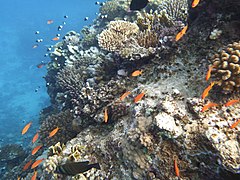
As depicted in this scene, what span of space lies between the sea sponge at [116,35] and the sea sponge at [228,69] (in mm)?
3581

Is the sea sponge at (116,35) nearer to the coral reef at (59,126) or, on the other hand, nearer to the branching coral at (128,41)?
the branching coral at (128,41)

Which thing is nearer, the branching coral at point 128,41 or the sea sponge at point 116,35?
the branching coral at point 128,41

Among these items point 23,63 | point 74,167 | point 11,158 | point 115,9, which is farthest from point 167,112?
point 23,63

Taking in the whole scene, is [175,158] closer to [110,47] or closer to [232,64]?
[232,64]

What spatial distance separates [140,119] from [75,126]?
2497mm

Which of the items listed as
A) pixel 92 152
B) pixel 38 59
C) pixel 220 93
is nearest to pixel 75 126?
pixel 92 152

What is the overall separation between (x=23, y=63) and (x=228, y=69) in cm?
3987

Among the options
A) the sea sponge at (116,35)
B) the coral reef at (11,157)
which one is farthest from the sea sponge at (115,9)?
the coral reef at (11,157)

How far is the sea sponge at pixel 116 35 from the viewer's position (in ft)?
23.4

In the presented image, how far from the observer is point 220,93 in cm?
388

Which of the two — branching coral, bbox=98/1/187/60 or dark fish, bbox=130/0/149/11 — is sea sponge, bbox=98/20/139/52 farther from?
dark fish, bbox=130/0/149/11

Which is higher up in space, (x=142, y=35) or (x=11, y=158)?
(x=142, y=35)

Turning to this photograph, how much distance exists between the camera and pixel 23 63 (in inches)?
1529

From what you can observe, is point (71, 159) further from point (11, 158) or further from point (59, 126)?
point (11, 158)
